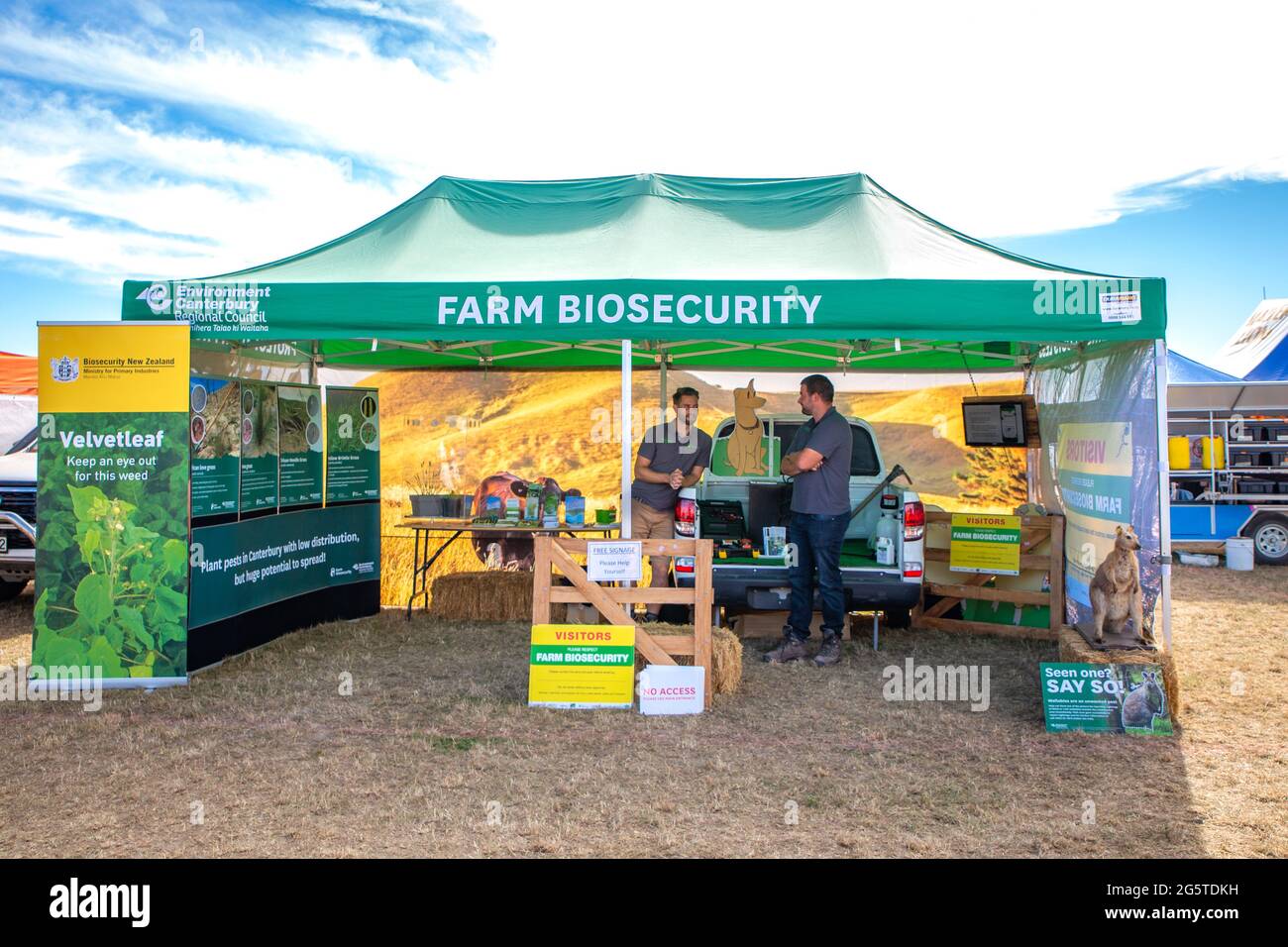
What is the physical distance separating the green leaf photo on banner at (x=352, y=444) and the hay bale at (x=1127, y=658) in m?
6.53

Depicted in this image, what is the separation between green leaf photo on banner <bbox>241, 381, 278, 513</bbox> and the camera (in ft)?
27.0

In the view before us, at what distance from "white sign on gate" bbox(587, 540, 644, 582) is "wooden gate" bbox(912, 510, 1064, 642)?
12.7 feet

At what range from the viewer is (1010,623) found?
9289 mm

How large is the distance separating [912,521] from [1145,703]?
237 centimetres

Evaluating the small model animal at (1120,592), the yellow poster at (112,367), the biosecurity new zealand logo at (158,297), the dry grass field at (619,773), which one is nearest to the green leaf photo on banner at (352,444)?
the dry grass field at (619,773)

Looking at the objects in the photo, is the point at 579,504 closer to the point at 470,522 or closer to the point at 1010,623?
the point at 470,522

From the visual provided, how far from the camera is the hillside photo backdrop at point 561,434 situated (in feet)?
38.4

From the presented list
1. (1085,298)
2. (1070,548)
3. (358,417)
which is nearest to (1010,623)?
(1070,548)

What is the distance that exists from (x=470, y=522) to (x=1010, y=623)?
495 centimetres

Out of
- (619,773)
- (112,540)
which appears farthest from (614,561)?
(112,540)

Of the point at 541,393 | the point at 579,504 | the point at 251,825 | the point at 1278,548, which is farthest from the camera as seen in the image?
the point at 1278,548

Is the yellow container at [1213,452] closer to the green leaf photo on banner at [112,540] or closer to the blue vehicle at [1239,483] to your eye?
the blue vehicle at [1239,483]

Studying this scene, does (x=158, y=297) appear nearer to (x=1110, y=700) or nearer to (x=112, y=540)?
(x=112, y=540)

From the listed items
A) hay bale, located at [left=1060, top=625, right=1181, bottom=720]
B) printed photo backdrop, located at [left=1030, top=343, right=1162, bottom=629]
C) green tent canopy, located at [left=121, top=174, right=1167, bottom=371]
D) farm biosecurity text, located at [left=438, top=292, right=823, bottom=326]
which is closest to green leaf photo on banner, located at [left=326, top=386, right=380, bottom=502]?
green tent canopy, located at [left=121, top=174, right=1167, bottom=371]
